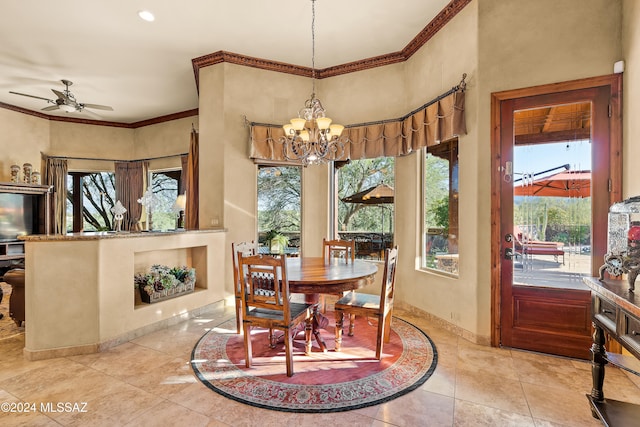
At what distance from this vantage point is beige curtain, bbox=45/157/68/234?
21.3ft

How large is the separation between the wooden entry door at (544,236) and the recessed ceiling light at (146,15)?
369 cm

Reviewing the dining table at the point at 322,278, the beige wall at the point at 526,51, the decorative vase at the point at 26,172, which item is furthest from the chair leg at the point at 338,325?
the decorative vase at the point at 26,172

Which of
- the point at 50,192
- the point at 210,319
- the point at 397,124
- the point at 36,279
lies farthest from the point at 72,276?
the point at 50,192

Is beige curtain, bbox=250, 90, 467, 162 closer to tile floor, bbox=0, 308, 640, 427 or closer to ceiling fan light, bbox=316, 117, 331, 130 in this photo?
ceiling fan light, bbox=316, 117, 331, 130

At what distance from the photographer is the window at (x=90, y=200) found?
23.3 feet

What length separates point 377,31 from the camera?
12.4ft

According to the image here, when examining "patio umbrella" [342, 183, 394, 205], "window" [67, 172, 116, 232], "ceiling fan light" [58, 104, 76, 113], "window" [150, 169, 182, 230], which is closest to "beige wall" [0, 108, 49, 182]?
"window" [67, 172, 116, 232]

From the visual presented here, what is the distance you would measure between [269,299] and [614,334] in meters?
2.16

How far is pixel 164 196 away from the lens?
7055 mm

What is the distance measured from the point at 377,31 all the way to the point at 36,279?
436 cm

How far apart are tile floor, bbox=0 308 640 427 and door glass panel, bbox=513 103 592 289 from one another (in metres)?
0.78

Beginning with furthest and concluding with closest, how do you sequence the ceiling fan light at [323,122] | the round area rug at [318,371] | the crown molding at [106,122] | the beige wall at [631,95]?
1. the crown molding at [106,122]
2. the ceiling fan light at [323,122]
3. the beige wall at [631,95]
4. the round area rug at [318,371]

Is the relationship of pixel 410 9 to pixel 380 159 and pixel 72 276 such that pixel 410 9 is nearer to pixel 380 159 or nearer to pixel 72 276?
pixel 380 159

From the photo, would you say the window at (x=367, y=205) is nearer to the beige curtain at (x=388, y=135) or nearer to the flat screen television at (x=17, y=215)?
the beige curtain at (x=388, y=135)
